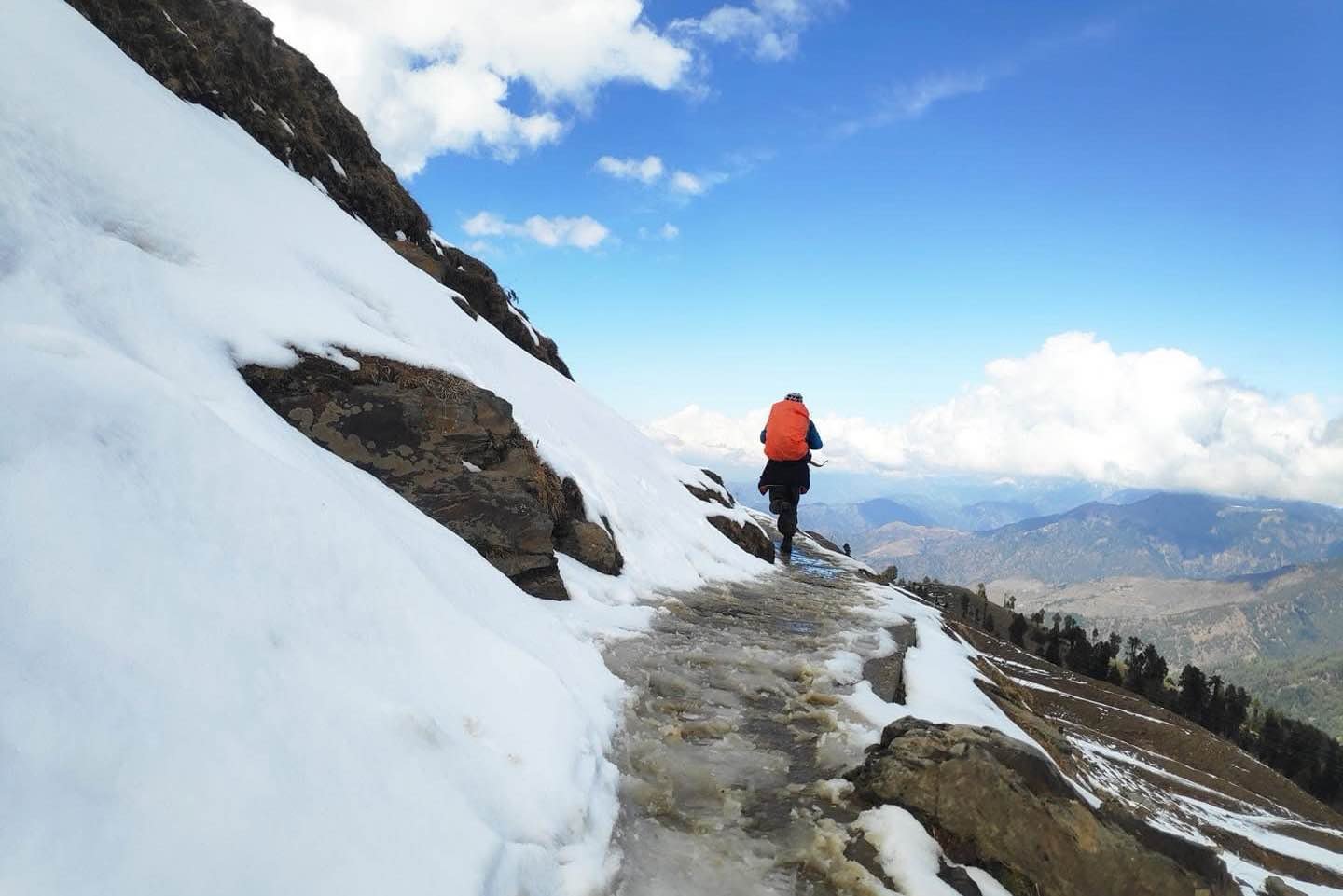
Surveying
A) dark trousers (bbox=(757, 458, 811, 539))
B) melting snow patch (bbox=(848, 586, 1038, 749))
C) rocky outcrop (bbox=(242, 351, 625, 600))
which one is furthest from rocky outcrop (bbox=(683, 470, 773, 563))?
rocky outcrop (bbox=(242, 351, 625, 600))

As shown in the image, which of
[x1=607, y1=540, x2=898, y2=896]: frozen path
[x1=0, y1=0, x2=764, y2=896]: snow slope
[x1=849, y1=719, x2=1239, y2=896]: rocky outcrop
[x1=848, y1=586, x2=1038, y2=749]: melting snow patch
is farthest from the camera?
[x1=848, y1=586, x2=1038, y2=749]: melting snow patch

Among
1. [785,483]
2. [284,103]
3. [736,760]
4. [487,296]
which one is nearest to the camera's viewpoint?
[736,760]

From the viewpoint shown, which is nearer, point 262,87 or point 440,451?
point 440,451

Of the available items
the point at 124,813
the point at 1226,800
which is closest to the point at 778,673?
the point at 124,813

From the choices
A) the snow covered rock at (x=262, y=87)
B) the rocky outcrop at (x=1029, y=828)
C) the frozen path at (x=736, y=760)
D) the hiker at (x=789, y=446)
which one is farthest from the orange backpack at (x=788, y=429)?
the snow covered rock at (x=262, y=87)

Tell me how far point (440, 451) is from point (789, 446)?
12339mm

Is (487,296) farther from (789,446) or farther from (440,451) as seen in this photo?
(440,451)

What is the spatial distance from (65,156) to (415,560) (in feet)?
27.6

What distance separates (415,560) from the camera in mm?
6625

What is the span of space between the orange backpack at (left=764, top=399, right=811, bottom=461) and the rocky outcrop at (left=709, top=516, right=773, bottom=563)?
11.4ft

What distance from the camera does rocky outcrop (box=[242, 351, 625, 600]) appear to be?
32.4 ft

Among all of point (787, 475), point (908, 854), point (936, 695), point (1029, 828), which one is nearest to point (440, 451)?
point (936, 695)

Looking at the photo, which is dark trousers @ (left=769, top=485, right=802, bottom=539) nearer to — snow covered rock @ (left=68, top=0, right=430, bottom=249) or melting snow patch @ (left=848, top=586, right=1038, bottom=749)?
melting snow patch @ (left=848, top=586, right=1038, bottom=749)

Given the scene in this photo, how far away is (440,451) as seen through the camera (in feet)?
36.0
